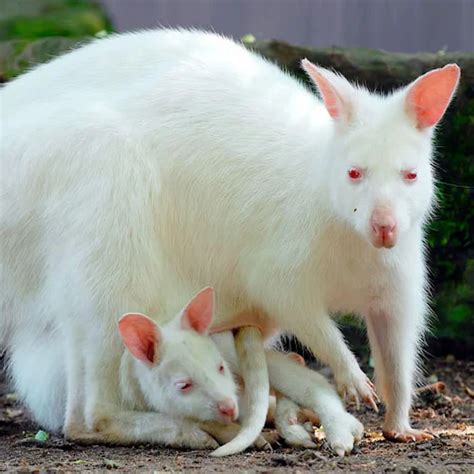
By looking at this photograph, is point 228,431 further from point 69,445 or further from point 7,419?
point 7,419

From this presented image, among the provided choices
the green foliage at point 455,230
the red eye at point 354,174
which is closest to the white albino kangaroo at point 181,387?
the red eye at point 354,174

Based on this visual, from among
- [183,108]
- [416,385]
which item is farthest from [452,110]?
[183,108]

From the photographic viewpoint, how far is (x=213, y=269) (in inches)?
230

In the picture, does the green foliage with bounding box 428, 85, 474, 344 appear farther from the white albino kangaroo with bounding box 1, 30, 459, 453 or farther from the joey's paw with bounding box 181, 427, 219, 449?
the joey's paw with bounding box 181, 427, 219, 449

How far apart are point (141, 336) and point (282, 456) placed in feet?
2.69

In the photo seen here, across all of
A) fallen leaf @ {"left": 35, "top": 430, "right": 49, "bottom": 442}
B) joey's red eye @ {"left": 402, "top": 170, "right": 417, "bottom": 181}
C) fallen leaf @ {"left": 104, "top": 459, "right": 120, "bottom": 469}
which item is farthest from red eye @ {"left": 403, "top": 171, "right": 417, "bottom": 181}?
fallen leaf @ {"left": 35, "top": 430, "right": 49, "bottom": 442}

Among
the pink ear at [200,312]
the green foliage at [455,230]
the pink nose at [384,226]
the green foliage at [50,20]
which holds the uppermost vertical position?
the pink nose at [384,226]

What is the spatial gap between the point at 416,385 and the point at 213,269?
1.77 meters

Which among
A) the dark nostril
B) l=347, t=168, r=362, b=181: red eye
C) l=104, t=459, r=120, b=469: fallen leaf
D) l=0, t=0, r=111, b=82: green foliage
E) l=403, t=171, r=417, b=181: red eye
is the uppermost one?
l=347, t=168, r=362, b=181: red eye

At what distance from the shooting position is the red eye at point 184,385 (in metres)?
5.34

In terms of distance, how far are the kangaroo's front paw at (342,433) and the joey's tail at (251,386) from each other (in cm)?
30

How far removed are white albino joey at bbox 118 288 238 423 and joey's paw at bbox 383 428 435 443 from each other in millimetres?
811

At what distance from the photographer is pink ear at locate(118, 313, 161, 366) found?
17.5 feet

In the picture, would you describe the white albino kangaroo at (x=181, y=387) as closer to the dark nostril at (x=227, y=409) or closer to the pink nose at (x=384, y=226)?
the dark nostril at (x=227, y=409)
